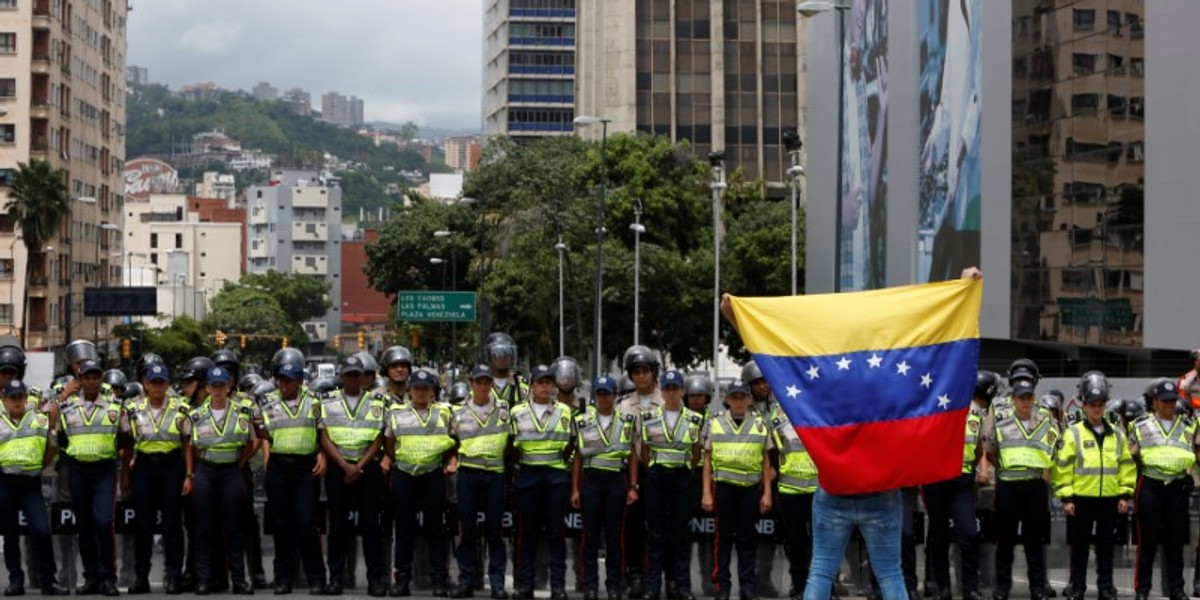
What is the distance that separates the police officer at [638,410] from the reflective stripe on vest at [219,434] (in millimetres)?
2854

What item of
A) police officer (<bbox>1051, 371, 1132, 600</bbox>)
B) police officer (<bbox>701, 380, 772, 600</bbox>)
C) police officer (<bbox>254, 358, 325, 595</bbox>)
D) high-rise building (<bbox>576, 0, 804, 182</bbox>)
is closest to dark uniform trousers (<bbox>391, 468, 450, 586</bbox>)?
police officer (<bbox>254, 358, 325, 595</bbox>)

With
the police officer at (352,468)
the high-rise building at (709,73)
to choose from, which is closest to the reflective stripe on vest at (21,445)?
the police officer at (352,468)

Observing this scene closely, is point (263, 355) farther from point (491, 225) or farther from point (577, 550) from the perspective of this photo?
point (577, 550)

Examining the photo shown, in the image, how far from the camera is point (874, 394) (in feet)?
36.2

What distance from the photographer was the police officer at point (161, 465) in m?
15.6

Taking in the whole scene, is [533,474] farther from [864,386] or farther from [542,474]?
[864,386]

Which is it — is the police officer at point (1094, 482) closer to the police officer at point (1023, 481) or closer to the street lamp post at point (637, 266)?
the police officer at point (1023, 481)

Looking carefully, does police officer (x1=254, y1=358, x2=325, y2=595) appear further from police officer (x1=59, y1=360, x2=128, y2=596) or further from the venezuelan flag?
the venezuelan flag

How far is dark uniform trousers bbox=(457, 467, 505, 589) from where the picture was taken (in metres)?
15.5

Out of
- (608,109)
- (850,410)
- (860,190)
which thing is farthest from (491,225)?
(850,410)

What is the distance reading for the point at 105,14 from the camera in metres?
109

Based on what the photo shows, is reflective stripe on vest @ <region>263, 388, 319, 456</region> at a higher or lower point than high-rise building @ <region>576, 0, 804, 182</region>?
lower

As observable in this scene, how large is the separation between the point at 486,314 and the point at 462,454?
3698 cm

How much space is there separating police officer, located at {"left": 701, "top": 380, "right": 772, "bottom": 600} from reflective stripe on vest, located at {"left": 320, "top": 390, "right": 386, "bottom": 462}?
8.31 feet
